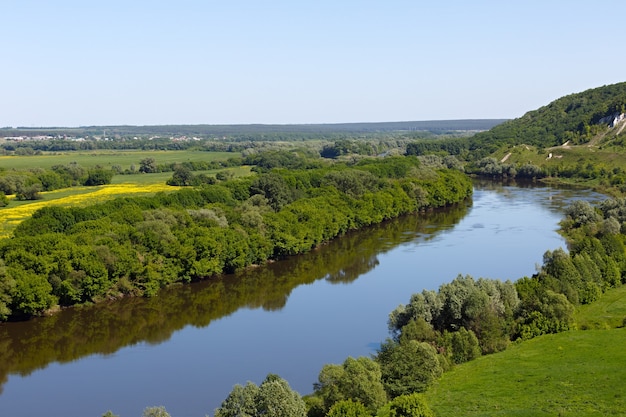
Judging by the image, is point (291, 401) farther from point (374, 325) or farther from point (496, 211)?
point (496, 211)

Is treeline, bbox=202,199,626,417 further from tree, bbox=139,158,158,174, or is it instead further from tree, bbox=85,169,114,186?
tree, bbox=139,158,158,174

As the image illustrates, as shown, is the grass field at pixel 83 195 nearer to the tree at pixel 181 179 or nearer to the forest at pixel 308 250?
the tree at pixel 181 179

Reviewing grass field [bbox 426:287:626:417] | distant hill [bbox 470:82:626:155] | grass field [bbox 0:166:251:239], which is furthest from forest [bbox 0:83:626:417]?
distant hill [bbox 470:82:626:155]

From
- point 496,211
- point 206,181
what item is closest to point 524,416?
point 496,211

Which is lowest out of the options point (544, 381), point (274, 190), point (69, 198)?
point (544, 381)

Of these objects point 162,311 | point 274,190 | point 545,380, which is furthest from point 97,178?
point 545,380

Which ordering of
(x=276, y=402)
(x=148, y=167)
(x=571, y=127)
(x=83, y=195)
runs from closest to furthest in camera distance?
1. (x=276, y=402)
2. (x=83, y=195)
3. (x=148, y=167)
4. (x=571, y=127)

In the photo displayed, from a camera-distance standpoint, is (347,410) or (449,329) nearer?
(347,410)

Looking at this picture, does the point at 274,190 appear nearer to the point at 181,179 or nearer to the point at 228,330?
the point at 181,179
